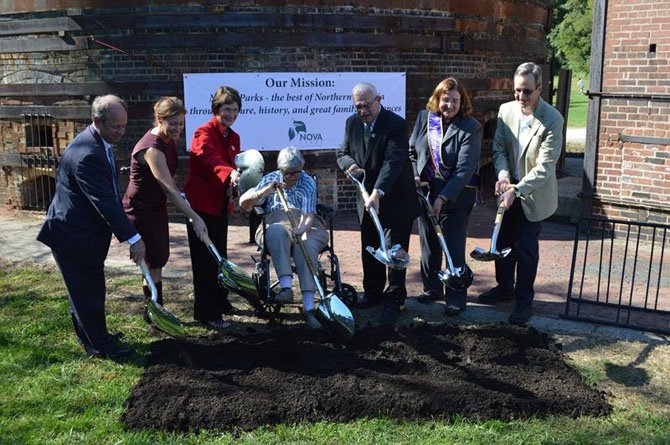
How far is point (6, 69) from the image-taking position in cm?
1009

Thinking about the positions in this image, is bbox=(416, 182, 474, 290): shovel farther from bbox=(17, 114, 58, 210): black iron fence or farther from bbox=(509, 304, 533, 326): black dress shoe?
bbox=(17, 114, 58, 210): black iron fence

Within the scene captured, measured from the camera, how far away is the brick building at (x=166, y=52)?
30.4 ft

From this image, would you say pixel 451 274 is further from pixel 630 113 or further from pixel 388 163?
pixel 630 113

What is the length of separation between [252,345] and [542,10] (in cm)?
1071

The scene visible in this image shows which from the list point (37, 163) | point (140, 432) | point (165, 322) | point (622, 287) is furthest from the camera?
point (37, 163)

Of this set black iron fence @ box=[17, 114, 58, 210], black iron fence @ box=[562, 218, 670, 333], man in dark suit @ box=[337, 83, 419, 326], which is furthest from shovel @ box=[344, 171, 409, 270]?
black iron fence @ box=[17, 114, 58, 210]

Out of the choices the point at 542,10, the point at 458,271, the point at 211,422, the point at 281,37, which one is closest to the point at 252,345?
the point at 211,422

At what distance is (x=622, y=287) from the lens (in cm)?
630

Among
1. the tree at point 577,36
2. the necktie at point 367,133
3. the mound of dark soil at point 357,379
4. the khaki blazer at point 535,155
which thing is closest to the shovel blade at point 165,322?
the mound of dark soil at point 357,379

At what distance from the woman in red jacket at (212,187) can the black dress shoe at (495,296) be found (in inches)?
90.9

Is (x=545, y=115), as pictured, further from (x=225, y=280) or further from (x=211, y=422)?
(x=211, y=422)

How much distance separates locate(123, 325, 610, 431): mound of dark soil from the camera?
3.93m

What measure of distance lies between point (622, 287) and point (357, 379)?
128 inches

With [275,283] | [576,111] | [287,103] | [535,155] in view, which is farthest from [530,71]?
[576,111]
